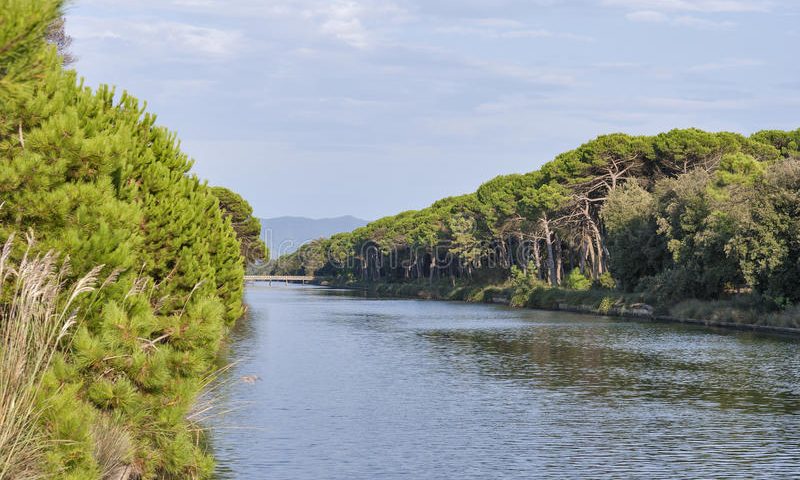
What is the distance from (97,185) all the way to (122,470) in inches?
148

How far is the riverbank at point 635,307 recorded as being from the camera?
178ft

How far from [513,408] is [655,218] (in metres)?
44.0

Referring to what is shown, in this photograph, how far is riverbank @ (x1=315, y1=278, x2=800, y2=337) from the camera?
54.3m

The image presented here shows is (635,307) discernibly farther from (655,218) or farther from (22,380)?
(22,380)

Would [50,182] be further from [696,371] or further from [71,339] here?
[696,371]

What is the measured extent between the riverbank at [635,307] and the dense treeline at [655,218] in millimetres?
1191

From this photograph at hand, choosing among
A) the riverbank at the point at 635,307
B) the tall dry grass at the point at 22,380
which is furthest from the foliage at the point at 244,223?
the tall dry grass at the point at 22,380

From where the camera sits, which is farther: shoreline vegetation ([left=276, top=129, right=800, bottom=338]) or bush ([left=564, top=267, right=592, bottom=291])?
bush ([left=564, top=267, right=592, bottom=291])

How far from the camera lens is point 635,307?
69.4 m

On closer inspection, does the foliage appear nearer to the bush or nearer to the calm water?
the bush

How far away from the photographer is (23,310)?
9891mm

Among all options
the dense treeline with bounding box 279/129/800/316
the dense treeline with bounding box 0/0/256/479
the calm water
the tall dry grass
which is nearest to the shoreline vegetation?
the dense treeline with bounding box 279/129/800/316

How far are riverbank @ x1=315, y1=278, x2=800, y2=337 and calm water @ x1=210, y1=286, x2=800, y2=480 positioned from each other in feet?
11.1

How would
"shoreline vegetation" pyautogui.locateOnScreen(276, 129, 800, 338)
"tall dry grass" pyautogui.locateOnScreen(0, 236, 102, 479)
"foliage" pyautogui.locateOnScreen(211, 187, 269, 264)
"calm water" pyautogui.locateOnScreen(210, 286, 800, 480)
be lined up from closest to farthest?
"tall dry grass" pyautogui.locateOnScreen(0, 236, 102, 479), "calm water" pyautogui.locateOnScreen(210, 286, 800, 480), "shoreline vegetation" pyautogui.locateOnScreen(276, 129, 800, 338), "foliage" pyautogui.locateOnScreen(211, 187, 269, 264)
